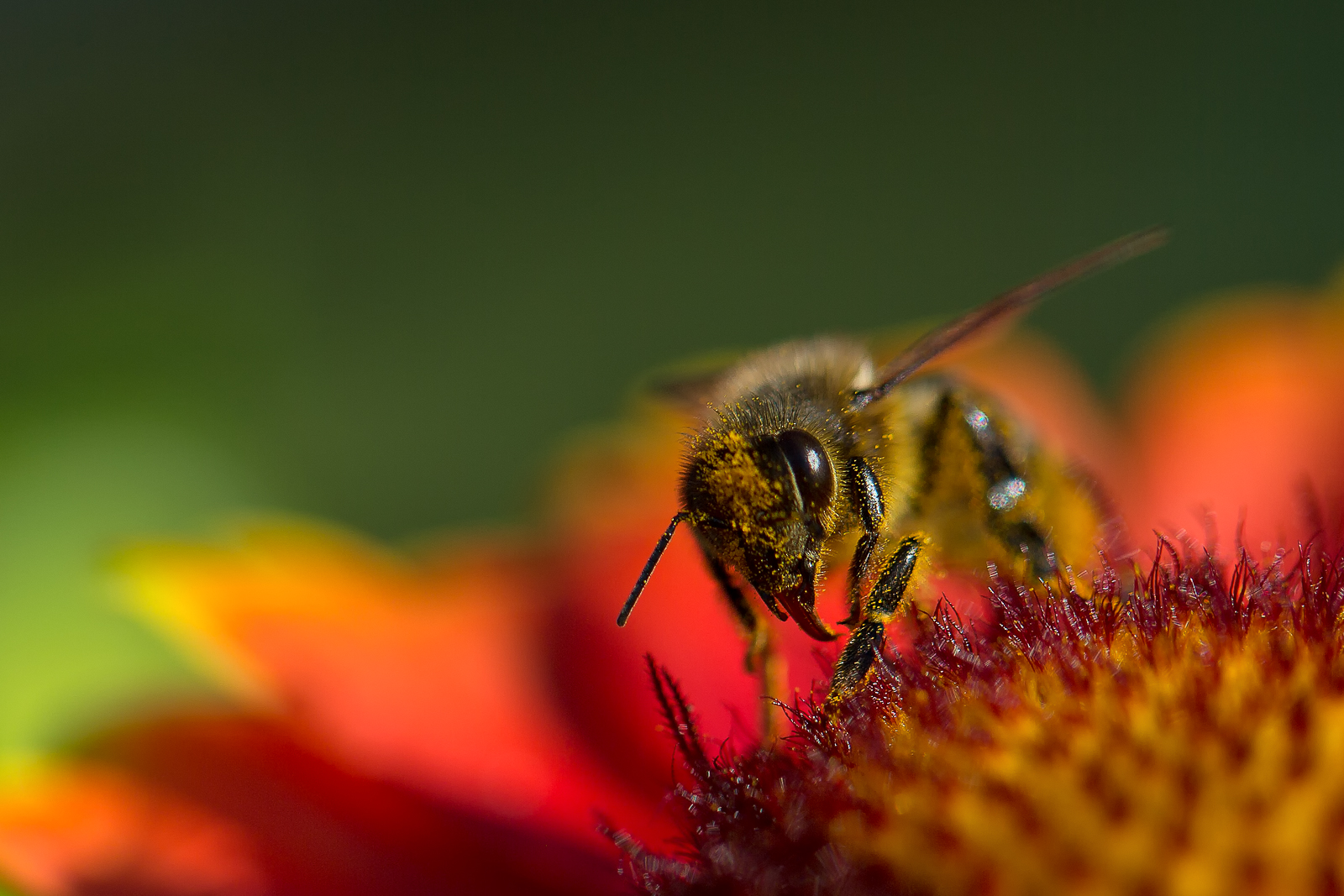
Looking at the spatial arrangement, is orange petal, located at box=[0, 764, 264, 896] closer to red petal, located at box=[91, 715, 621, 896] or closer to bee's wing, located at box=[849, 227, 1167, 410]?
red petal, located at box=[91, 715, 621, 896]

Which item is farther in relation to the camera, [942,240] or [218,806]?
[942,240]

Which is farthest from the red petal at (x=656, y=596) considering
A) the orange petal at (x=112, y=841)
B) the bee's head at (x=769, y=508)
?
the orange petal at (x=112, y=841)

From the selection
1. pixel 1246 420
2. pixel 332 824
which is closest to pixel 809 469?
pixel 332 824

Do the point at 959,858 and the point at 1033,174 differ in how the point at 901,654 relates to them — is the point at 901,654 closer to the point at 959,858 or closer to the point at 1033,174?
the point at 959,858

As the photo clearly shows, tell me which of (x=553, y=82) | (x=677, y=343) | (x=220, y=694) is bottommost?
(x=220, y=694)

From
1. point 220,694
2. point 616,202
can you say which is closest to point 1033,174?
point 616,202

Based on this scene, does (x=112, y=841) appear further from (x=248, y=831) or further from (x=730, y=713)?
(x=730, y=713)
